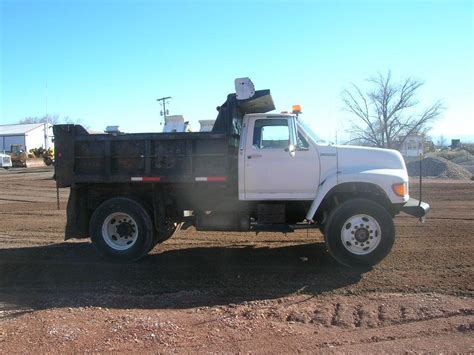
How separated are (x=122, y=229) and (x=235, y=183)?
2.15 m

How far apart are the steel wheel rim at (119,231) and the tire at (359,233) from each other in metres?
3.36

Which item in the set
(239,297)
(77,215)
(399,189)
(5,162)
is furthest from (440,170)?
(5,162)

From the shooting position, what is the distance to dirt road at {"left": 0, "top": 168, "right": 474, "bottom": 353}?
15.6 feet

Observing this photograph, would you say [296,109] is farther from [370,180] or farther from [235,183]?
[370,180]

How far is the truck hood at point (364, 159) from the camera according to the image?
25.1 feet

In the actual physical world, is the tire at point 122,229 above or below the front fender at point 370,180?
below

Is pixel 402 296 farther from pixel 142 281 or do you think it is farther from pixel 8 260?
pixel 8 260

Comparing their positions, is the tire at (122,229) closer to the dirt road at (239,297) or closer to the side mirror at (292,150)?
the dirt road at (239,297)

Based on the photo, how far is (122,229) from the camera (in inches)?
326

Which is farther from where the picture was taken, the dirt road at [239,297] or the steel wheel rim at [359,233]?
the steel wheel rim at [359,233]

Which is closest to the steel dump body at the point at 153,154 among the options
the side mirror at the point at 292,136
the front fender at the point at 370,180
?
the side mirror at the point at 292,136

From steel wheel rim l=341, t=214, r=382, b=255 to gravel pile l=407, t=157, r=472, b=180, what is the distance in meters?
25.4

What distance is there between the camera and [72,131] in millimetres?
8195

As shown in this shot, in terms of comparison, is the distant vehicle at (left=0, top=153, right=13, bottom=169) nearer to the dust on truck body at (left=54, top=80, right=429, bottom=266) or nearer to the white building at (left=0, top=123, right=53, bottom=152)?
the white building at (left=0, top=123, right=53, bottom=152)
